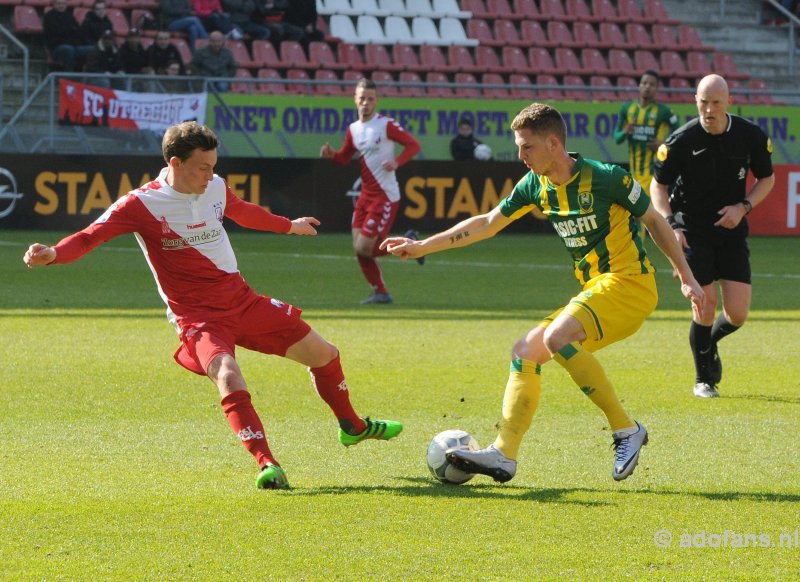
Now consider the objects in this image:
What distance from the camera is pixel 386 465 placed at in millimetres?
6508

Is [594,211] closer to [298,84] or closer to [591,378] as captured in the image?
[591,378]

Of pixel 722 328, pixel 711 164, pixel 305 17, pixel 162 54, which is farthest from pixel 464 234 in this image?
pixel 305 17

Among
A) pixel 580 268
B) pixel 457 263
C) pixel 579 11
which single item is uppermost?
pixel 579 11

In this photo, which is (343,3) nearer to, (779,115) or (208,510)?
(779,115)

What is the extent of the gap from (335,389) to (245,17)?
62.8 feet

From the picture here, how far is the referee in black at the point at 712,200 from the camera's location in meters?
8.55

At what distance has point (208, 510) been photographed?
5461 millimetres

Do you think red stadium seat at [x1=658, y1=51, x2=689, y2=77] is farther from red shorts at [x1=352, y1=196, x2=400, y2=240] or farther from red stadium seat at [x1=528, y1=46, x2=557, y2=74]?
red shorts at [x1=352, y1=196, x2=400, y2=240]

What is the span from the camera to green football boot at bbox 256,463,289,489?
19.0 feet

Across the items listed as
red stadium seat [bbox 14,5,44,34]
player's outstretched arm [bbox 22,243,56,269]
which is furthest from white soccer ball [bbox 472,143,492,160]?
player's outstretched arm [bbox 22,243,56,269]

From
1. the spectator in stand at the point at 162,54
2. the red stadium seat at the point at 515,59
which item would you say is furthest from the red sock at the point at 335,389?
the red stadium seat at the point at 515,59

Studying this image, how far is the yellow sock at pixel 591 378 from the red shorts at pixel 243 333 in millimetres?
1286

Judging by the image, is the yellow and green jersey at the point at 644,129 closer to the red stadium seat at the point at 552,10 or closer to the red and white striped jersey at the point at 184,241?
the red stadium seat at the point at 552,10

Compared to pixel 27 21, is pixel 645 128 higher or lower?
lower
